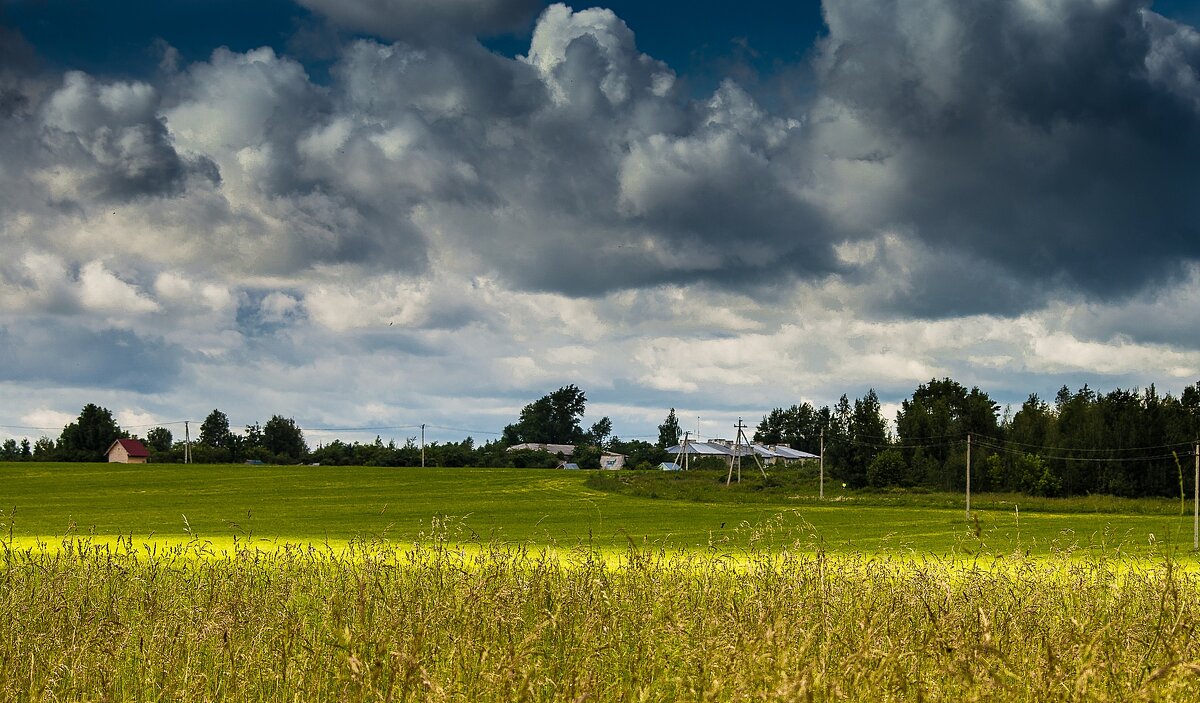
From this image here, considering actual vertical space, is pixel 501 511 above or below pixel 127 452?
below

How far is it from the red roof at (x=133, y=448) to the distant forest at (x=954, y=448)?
710 centimetres

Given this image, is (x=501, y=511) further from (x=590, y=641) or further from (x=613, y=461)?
(x=613, y=461)

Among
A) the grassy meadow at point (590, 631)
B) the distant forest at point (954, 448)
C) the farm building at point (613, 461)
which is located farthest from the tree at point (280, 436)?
the grassy meadow at point (590, 631)

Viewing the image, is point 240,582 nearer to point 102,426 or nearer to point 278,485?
point 278,485

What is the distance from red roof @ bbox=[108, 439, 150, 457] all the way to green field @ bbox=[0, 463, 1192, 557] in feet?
130

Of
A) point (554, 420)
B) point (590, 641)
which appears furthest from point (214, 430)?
point (590, 641)

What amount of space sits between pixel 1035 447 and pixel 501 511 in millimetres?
69385

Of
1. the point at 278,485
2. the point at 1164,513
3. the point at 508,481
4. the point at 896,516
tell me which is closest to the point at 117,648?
the point at 896,516

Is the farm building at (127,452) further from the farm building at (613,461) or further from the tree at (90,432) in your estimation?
the farm building at (613,461)

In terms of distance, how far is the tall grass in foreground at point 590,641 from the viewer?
5191mm

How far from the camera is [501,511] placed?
53406 millimetres

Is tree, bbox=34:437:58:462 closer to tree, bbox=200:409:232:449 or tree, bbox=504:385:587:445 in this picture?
tree, bbox=200:409:232:449

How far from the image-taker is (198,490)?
70875mm

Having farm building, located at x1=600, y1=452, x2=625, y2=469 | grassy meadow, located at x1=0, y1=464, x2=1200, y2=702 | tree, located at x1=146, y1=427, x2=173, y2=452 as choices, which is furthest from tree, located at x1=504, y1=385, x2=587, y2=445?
grassy meadow, located at x1=0, y1=464, x2=1200, y2=702
